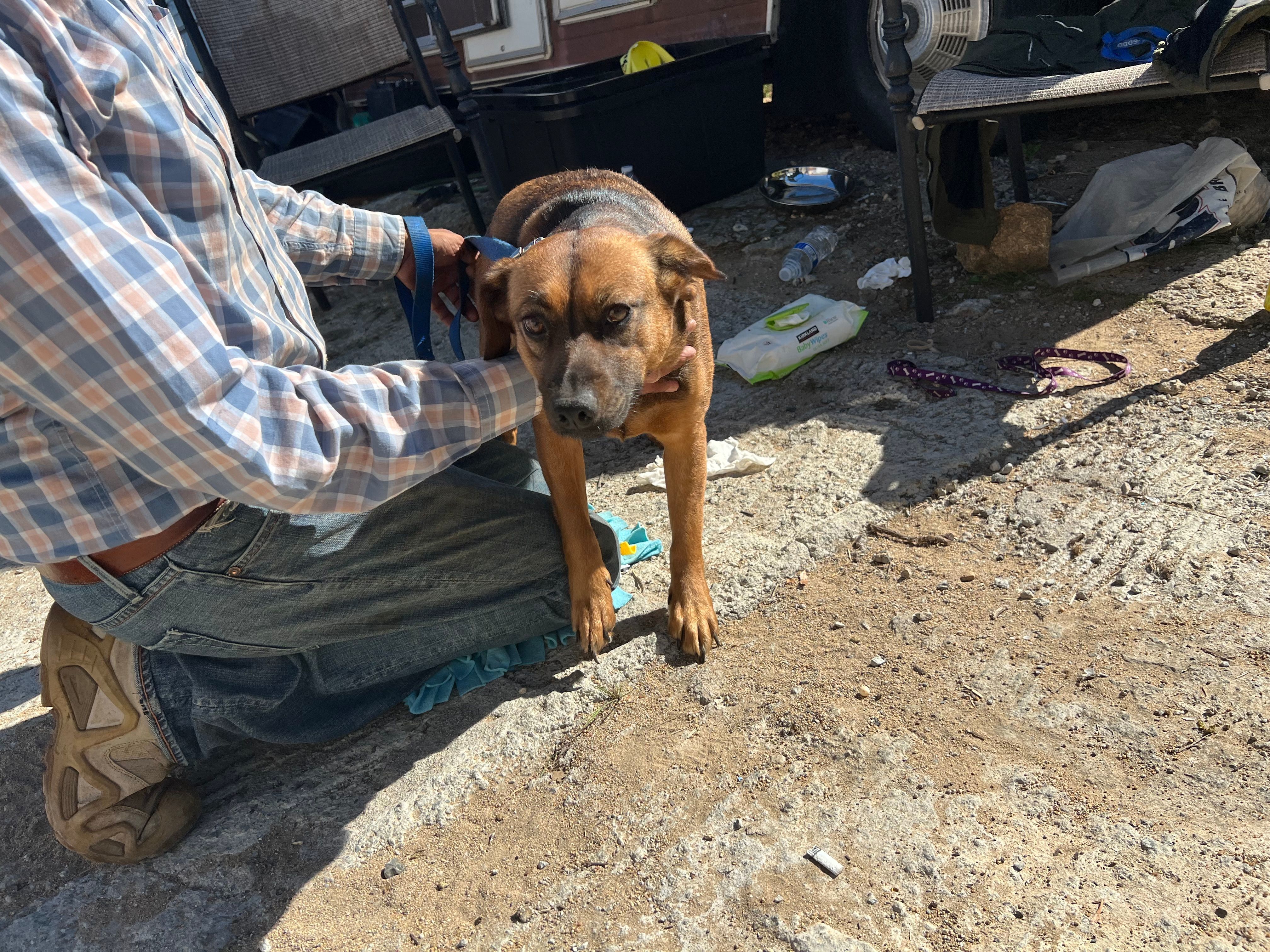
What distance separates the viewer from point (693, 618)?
2.57m

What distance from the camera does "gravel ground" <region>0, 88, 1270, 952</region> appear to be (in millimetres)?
1780

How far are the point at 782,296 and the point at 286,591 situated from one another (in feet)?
10.3

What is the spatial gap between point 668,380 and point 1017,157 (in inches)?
111

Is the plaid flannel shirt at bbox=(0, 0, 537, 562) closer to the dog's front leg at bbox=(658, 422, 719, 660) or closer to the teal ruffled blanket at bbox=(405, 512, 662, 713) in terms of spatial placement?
the dog's front leg at bbox=(658, 422, 719, 660)

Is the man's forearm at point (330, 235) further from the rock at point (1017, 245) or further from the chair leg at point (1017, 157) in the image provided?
the chair leg at point (1017, 157)

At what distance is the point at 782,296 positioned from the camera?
4.54 metres

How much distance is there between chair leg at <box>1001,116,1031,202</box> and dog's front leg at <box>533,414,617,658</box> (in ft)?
9.48

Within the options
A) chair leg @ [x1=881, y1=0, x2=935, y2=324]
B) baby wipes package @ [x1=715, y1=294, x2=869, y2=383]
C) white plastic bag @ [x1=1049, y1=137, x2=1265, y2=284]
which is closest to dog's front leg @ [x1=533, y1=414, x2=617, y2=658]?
baby wipes package @ [x1=715, y1=294, x2=869, y2=383]

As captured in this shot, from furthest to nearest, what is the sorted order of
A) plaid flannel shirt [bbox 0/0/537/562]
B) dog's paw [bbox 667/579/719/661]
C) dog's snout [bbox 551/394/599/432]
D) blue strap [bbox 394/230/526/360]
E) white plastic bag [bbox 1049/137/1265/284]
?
white plastic bag [bbox 1049/137/1265/284]
blue strap [bbox 394/230/526/360]
dog's paw [bbox 667/579/719/661]
dog's snout [bbox 551/394/599/432]
plaid flannel shirt [bbox 0/0/537/562]

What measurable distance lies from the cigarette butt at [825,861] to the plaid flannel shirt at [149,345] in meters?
1.19

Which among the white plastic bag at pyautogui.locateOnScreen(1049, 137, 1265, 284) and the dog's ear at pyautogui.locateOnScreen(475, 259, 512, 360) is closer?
the dog's ear at pyautogui.locateOnScreen(475, 259, 512, 360)

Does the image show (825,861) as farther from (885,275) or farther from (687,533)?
(885,275)

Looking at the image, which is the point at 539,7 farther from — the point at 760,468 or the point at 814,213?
the point at 760,468

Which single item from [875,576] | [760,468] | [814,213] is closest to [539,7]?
[814,213]
